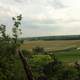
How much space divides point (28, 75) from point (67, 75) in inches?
1217

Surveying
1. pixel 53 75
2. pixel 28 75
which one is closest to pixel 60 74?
pixel 53 75

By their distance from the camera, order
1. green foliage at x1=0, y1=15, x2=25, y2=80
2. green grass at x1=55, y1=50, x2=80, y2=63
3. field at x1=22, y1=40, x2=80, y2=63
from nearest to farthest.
Answer: 1. green foliage at x1=0, y1=15, x2=25, y2=80
2. green grass at x1=55, y1=50, x2=80, y2=63
3. field at x1=22, y1=40, x2=80, y2=63

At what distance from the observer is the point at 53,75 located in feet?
115

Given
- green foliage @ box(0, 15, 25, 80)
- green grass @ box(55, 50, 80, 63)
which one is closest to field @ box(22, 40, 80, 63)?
green grass @ box(55, 50, 80, 63)

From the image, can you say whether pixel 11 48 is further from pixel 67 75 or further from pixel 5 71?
pixel 67 75

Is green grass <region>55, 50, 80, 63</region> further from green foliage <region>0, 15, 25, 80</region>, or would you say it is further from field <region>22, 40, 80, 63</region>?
Answer: green foliage <region>0, 15, 25, 80</region>

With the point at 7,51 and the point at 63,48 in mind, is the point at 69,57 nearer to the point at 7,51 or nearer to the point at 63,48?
the point at 63,48

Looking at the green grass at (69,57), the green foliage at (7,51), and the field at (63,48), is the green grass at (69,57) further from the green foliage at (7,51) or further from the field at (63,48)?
the green foliage at (7,51)

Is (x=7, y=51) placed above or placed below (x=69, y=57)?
above

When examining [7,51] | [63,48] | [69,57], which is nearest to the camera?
[7,51]

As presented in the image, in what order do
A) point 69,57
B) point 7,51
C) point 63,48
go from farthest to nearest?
point 63,48, point 69,57, point 7,51

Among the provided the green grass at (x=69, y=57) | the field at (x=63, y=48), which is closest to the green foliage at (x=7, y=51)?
the field at (x=63, y=48)

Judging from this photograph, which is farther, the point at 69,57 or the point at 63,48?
the point at 63,48

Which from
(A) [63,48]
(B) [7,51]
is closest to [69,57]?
(A) [63,48]
